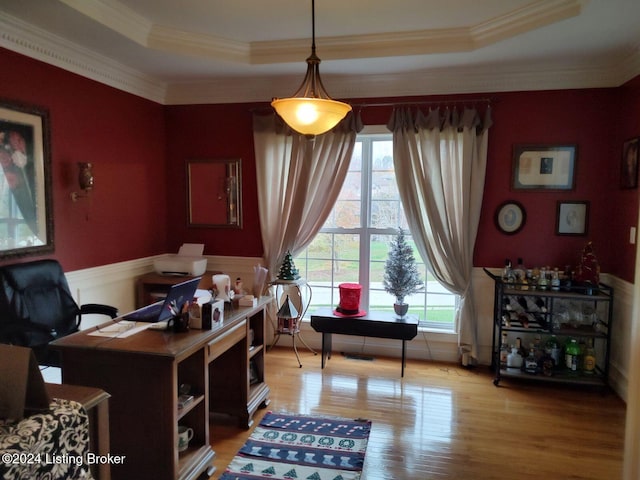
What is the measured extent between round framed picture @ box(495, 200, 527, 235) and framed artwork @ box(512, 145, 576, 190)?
0.17 metres

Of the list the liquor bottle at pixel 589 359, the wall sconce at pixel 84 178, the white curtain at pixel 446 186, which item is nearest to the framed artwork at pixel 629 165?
the white curtain at pixel 446 186

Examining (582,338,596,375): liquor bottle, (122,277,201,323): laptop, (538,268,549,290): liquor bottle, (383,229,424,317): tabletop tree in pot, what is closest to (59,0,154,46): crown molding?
(122,277,201,323): laptop

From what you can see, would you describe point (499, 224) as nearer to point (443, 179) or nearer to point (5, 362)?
point (443, 179)

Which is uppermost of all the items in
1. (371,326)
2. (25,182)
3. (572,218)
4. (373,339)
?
(25,182)

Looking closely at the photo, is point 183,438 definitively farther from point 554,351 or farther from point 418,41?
point 418,41

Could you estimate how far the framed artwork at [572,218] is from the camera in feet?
12.7

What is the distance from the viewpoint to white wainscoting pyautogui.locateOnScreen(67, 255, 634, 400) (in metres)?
3.53

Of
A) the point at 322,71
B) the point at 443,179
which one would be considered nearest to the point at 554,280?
the point at 443,179

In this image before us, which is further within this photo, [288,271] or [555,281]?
[288,271]

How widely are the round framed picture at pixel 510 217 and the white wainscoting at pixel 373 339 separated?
0.46 metres

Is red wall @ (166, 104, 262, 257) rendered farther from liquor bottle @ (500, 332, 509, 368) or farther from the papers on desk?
liquor bottle @ (500, 332, 509, 368)

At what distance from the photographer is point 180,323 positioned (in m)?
2.34

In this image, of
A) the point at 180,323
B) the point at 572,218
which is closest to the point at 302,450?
the point at 180,323

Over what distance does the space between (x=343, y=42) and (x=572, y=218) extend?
2535 millimetres
